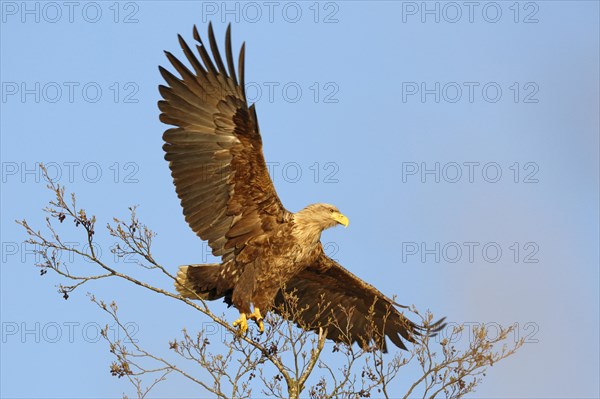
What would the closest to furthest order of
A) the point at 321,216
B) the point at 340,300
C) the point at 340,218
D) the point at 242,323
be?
the point at 242,323
the point at 321,216
the point at 340,218
the point at 340,300

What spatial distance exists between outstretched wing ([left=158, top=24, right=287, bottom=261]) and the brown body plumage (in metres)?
0.01

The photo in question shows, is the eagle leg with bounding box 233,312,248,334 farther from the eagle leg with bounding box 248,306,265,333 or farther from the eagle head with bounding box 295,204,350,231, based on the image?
the eagle head with bounding box 295,204,350,231

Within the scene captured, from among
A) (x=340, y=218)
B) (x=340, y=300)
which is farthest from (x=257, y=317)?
(x=340, y=300)

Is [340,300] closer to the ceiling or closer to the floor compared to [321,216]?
closer to the floor

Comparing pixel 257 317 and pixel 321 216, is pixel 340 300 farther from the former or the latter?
pixel 257 317

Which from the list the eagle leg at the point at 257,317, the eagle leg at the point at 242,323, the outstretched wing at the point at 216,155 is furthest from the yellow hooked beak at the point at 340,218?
the eagle leg at the point at 242,323

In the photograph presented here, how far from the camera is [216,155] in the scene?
10070 millimetres

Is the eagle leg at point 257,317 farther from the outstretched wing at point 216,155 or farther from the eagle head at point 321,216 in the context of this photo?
the eagle head at point 321,216

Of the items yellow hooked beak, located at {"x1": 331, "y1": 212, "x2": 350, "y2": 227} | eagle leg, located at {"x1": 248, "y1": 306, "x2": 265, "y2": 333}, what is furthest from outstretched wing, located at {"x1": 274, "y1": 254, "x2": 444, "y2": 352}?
eagle leg, located at {"x1": 248, "y1": 306, "x2": 265, "y2": 333}

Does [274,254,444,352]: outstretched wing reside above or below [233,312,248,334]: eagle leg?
above

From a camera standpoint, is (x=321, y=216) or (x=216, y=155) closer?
(x=216, y=155)

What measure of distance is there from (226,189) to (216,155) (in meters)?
0.38

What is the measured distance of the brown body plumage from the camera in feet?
32.6

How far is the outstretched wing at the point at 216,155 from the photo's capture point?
9.95m
